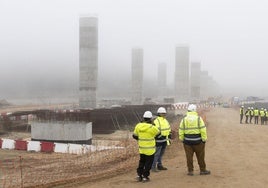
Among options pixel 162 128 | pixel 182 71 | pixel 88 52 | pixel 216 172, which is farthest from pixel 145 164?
pixel 182 71

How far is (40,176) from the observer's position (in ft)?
39.9

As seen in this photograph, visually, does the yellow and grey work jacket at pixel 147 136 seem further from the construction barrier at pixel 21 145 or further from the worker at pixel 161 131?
the construction barrier at pixel 21 145

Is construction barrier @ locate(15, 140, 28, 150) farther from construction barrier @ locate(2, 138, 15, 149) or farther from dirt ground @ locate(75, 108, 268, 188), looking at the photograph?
dirt ground @ locate(75, 108, 268, 188)

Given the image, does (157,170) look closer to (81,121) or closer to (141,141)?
(141,141)

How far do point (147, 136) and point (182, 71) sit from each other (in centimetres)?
5162

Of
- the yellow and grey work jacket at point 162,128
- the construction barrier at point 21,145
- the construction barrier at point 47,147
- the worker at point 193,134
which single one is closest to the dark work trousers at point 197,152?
the worker at point 193,134

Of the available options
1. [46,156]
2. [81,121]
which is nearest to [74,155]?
[46,156]

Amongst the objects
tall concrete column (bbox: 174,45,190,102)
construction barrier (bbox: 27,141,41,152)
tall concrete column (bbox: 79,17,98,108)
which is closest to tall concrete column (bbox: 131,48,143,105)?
tall concrete column (bbox: 174,45,190,102)

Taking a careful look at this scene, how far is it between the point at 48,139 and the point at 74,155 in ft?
15.5

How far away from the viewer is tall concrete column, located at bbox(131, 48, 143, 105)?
60375mm

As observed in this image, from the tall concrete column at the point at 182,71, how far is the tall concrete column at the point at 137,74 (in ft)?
18.2

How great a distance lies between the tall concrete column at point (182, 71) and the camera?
5947 cm

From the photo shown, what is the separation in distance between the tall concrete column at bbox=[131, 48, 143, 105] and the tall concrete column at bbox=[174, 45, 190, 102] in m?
5.54

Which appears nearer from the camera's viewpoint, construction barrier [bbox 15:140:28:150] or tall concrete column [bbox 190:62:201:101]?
construction barrier [bbox 15:140:28:150]
